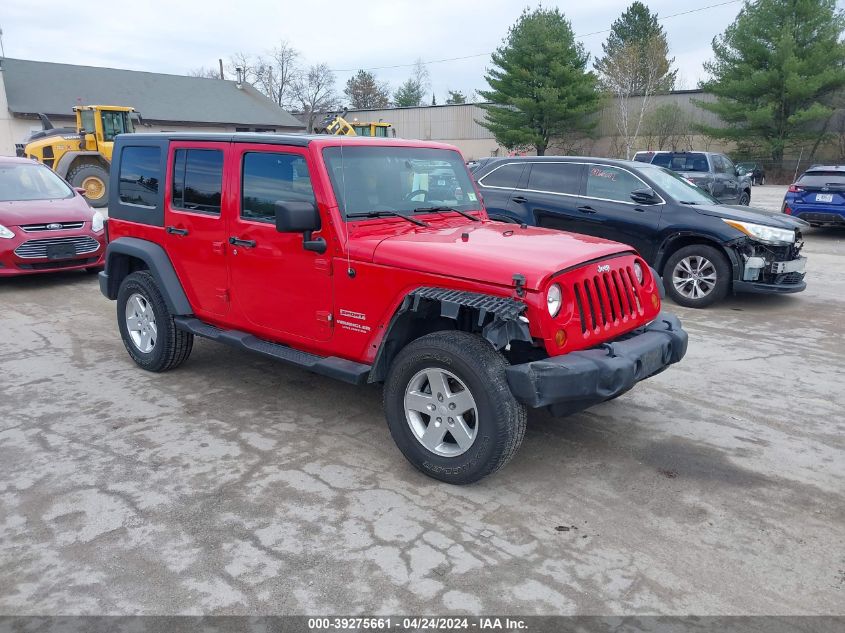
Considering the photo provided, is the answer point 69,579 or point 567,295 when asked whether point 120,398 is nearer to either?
point 69,579

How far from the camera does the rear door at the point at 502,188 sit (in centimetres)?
941

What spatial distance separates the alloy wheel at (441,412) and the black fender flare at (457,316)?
0.95ft

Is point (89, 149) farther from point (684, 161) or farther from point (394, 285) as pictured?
point (394, 285)

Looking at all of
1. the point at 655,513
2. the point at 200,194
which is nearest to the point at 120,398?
the point at 200,194

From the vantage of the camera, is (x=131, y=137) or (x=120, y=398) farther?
(x=131, y=137)

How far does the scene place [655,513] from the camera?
11.5 feet

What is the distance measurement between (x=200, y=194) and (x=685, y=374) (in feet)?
14.0

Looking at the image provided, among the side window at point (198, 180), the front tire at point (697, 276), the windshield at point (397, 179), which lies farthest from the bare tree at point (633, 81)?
the side window at point (198, 180)

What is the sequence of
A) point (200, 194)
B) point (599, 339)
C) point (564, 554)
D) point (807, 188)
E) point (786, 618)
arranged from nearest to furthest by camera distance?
point (786, 618) < point (564, 554) < point (599, 339) < point (200, 194) < point (807, 188)

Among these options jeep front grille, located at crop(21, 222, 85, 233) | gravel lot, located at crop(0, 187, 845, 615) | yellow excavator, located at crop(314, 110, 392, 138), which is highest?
yellow excavator, located at crop(314, 110, 392, 138)

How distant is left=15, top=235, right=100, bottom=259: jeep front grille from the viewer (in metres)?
Result: 8.82

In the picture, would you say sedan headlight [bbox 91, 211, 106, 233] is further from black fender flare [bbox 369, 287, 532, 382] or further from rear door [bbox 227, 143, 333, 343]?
black fender flare [bbox 369, 287, 532, 382]

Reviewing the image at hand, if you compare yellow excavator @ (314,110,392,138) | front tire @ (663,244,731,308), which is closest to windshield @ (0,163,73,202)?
front tire @ (663,244,731,308)

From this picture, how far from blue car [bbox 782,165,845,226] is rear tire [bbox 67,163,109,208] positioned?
18.2m
